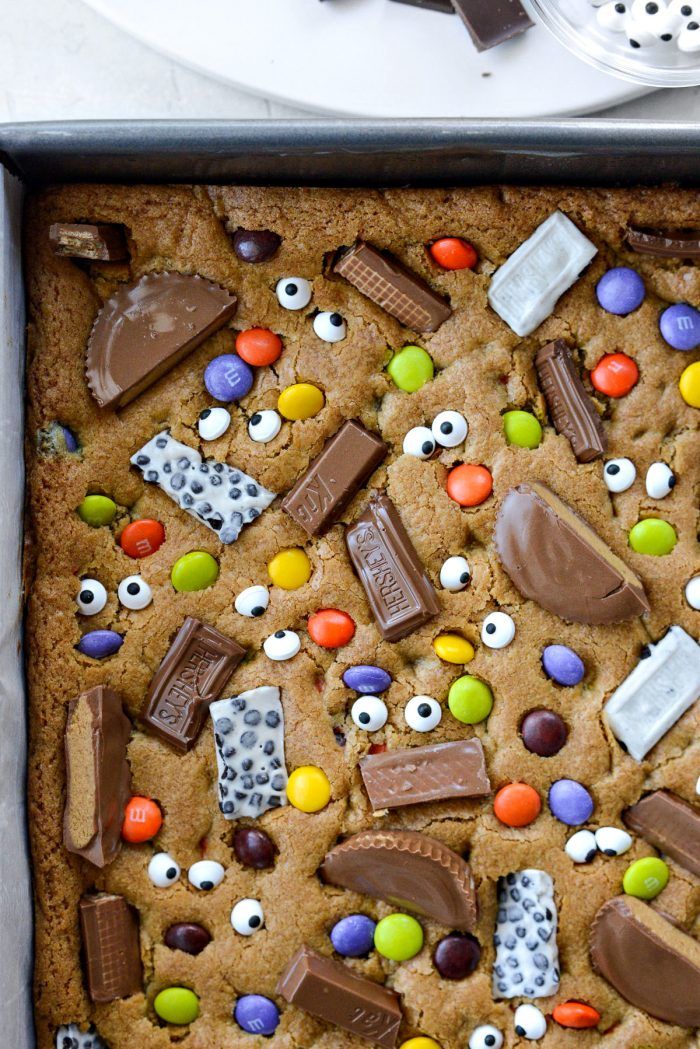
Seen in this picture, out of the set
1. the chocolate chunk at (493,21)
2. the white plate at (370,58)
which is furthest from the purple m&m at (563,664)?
the chocolate chunk at (493,21)

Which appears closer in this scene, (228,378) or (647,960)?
(647,960)

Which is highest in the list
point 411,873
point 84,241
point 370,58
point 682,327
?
point 370,58

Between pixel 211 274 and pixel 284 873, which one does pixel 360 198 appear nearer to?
pixel 211 274

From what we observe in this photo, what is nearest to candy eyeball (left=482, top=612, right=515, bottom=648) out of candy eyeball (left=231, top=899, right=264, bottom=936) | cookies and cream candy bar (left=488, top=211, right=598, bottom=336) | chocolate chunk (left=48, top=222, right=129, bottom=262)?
cookies and cream candy bar (left=488, top=211, right=598, bottom=336)

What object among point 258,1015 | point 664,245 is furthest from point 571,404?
point 258,1015

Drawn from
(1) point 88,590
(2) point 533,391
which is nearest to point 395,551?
(2) point 533,391

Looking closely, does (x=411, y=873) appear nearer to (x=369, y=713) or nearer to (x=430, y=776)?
(x=430, y=776)

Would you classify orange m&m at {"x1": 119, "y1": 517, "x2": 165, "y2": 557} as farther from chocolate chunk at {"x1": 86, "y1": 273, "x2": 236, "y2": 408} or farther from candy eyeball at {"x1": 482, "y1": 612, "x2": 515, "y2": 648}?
candy eyeball at {"x1": 482, "y1": 612, "x2": 515, "y2": 648}
